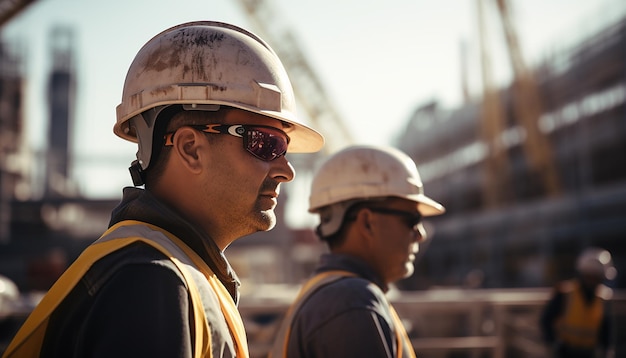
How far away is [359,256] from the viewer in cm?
271

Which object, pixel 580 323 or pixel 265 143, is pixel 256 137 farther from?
pixel 580 323

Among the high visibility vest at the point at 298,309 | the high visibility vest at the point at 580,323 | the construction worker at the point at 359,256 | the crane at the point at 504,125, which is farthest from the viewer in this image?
the crane at the point at 504,125

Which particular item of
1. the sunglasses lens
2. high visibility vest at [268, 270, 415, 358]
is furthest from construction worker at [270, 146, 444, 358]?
the sunglasses lens

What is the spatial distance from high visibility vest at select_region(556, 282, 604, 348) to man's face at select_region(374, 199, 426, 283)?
4.47 meters

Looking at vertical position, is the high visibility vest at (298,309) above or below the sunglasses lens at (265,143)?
below

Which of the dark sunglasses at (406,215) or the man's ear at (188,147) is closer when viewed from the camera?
the man's ear at (188,147)

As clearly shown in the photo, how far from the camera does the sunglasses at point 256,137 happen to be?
5.26 ft

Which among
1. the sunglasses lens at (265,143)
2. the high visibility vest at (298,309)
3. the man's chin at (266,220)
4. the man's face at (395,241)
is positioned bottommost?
the high visibility vest at (298,309)

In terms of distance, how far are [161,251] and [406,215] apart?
69.1 inches

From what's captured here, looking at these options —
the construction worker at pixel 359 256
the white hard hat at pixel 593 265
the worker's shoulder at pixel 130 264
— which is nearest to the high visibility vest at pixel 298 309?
the construction worker at pixel 359 256

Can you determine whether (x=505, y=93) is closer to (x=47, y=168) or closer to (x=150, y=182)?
(x=47, y=168)

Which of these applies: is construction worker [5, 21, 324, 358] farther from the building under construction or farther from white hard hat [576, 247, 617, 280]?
the building under construction

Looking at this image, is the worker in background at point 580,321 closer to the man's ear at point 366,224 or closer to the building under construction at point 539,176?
the man's ear at point 366,224

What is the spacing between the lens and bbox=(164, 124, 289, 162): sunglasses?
160 centimetres
